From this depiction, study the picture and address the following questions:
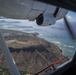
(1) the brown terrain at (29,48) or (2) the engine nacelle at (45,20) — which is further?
(1) the brown terrain at (29,48)

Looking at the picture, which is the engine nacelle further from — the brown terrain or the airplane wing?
the brown terrain

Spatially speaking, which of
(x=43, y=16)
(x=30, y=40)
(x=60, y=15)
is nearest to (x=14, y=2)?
(x=43, y=16)

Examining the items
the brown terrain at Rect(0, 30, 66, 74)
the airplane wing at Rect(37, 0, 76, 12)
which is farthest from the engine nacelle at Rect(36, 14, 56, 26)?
the brown terrain at Rect(0, 30, 66, 74)

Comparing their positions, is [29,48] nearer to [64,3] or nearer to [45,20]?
Answer: [45,20]

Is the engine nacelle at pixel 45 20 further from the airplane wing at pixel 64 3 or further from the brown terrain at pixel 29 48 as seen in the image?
the brown terrain at pixel 29 48

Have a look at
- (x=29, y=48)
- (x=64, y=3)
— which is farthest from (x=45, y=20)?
(x=29, y=48)

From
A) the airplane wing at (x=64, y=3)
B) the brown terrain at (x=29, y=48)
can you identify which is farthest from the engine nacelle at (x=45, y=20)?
the brown terrain at (x=29, y=48)

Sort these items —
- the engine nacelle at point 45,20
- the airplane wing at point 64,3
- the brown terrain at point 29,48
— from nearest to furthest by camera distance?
1. the airplane wing at point 64,3
2. the engine nacelle at point 45,20
3. the brown terrain at point 29,48

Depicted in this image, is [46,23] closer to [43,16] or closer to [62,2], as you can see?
[43,16]
